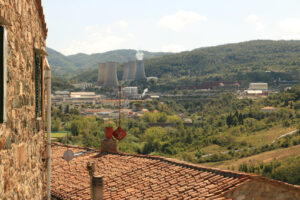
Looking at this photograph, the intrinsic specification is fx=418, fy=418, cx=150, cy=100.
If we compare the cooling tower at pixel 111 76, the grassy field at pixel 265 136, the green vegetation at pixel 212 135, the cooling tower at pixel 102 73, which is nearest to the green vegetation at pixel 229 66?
the cooling tower at pixel 111 76

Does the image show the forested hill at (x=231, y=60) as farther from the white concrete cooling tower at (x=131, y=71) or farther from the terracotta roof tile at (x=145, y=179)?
the terracotta roof tile at (x=145, y=179)

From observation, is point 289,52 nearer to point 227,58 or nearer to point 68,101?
point 227,58

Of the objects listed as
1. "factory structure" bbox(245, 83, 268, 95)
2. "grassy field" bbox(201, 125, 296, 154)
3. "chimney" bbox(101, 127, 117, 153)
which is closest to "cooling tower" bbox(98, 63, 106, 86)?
"factory structure" bbox(245, 83, 268, 95)

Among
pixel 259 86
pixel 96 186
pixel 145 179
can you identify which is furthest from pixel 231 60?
pixel 96 186

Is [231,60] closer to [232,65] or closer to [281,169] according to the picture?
[232,65]

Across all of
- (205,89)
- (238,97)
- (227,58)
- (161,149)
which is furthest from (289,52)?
(161,149)

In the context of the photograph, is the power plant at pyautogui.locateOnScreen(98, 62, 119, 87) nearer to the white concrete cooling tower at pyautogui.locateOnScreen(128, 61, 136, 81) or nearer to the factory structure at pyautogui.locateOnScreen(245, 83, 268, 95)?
the white concrete cooling tower at pyautogui.locateOnScreen(128, 61, 136, 81)
